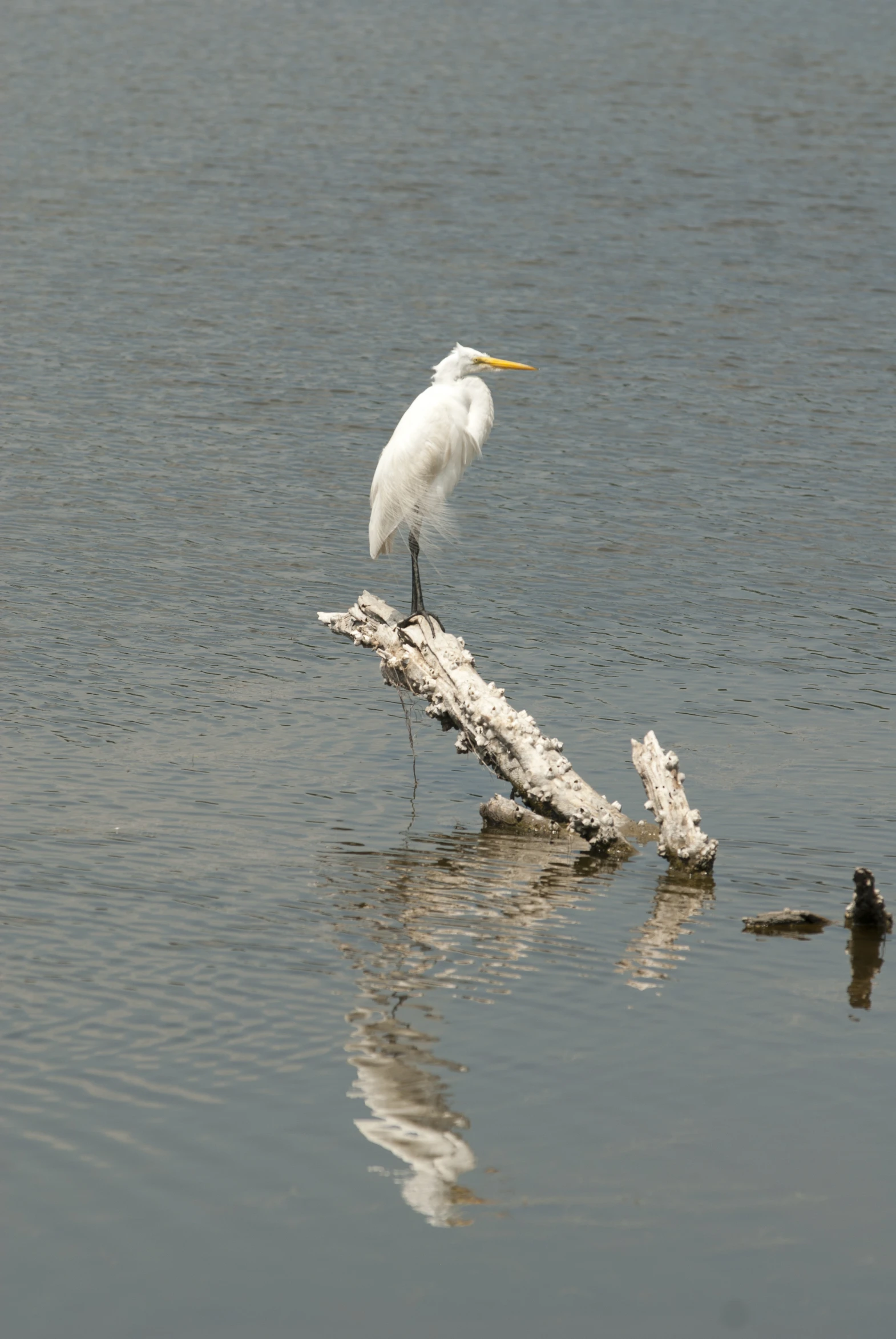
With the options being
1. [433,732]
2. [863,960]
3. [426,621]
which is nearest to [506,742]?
[426,621]

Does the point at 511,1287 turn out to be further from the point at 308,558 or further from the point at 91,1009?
the point at 308,558

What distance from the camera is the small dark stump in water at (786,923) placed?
1005cm

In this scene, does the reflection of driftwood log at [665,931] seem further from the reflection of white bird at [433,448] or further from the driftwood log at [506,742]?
the reflection of white bird at [433,448]

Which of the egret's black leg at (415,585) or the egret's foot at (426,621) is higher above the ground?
the egret's black leg at (415,585)

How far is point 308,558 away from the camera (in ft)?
57.4

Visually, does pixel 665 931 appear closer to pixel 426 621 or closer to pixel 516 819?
pixel 516 819

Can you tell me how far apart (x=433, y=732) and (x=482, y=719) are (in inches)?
84.1

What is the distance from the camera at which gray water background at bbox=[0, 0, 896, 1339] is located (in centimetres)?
716

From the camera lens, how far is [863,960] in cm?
974

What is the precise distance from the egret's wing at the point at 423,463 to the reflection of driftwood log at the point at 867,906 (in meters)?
4.95

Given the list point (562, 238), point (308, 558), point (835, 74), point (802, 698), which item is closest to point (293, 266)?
point (562, 238)

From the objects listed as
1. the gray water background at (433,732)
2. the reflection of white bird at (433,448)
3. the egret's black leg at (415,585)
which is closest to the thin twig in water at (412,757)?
the gray water background at (433,732)

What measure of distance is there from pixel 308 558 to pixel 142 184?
52.8 ft

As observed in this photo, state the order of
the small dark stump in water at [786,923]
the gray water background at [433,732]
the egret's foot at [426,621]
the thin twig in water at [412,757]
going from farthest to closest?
the egret's foot at [426,621], the thin twig in water at [412,757], the small dark stump in water at [786,923], the gray water background at [433,732]
